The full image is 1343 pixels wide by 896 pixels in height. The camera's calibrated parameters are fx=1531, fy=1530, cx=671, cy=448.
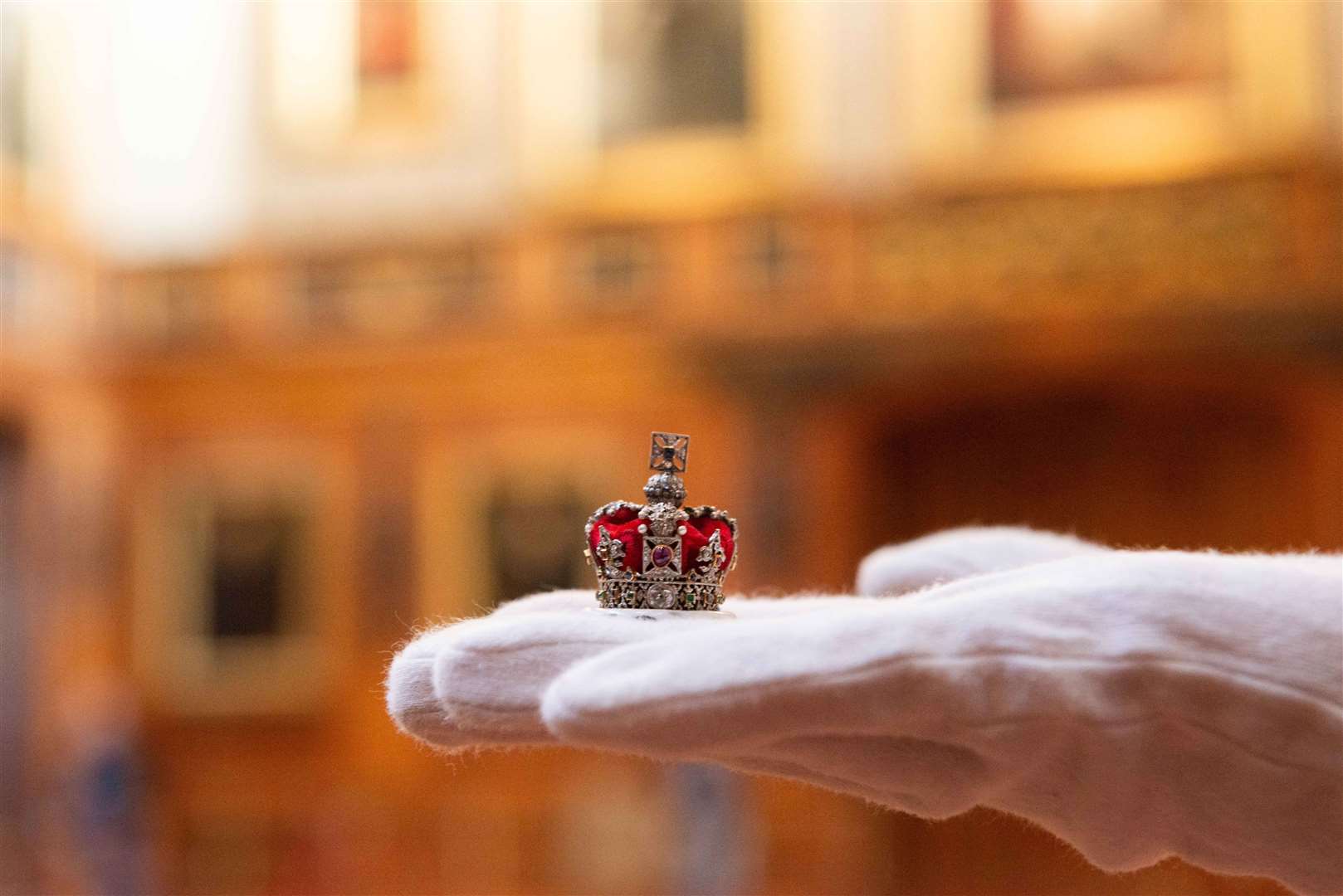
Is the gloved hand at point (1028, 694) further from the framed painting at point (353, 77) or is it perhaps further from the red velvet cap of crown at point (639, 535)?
the framed painting at point (353, 77)

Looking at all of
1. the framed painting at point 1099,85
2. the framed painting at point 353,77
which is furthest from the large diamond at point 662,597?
the framed painting at point 353,77

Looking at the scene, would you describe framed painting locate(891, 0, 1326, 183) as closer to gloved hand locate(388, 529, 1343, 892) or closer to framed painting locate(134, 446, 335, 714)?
framed painting locate(134, 446, 335, 714)

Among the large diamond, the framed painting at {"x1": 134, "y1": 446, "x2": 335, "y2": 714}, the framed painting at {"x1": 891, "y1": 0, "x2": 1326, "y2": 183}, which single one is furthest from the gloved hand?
the framed painting at {"x1": 134, "y1": 446, "x2": 335, "y2": 714}

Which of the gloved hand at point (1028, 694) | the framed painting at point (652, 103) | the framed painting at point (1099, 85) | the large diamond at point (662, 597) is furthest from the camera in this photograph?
the framed painting at point (652, 103)

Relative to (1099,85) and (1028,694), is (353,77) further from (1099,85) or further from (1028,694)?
(1028,694)

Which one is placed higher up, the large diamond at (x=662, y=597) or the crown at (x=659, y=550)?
the crown at (x=659, y=550)

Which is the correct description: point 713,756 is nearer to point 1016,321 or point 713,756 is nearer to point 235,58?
point 1016,321

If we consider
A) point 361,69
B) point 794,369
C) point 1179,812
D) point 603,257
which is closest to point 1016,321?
point 794,369
